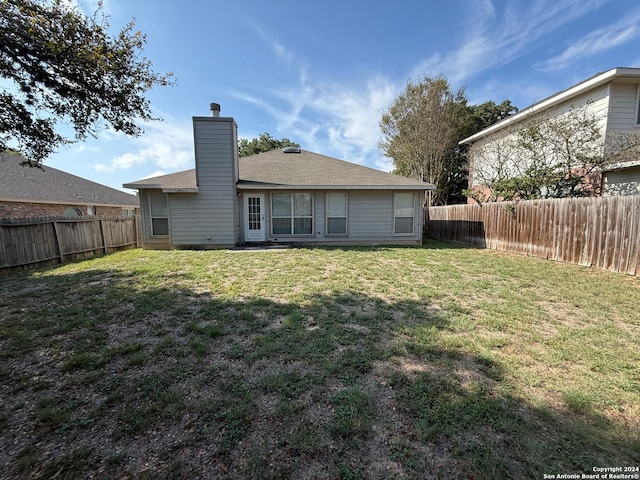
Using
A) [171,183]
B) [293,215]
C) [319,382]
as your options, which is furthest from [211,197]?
[319,382]

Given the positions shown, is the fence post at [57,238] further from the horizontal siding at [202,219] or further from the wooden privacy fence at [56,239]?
the horizontal siding at [202,219]

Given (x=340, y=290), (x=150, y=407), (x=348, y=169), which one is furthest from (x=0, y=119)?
(x=348, y=169)

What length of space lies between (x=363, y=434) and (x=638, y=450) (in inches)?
70.5

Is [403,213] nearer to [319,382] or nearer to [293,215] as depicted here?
[293,215]

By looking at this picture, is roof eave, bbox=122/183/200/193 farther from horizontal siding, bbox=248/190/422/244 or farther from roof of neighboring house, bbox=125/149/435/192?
horizontal siding, bbox=248/190/422/244

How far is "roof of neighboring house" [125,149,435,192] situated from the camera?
412 inches

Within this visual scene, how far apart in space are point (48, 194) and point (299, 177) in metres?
14.5

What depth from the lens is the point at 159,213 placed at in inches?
416

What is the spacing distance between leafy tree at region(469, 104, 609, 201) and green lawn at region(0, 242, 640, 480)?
21.1 feet

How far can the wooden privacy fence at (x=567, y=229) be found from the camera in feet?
20.2

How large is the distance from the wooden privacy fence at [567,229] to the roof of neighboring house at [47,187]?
18.2 meters

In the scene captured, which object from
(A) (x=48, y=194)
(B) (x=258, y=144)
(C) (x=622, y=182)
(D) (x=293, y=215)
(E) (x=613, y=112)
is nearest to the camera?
(C) (x=622, y=182)

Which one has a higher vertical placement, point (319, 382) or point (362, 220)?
point (362, 220)

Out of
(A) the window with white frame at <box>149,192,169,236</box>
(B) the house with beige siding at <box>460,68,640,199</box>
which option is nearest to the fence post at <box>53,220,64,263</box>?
(A) the window with white frame at <box>149,192,169,236</box>
